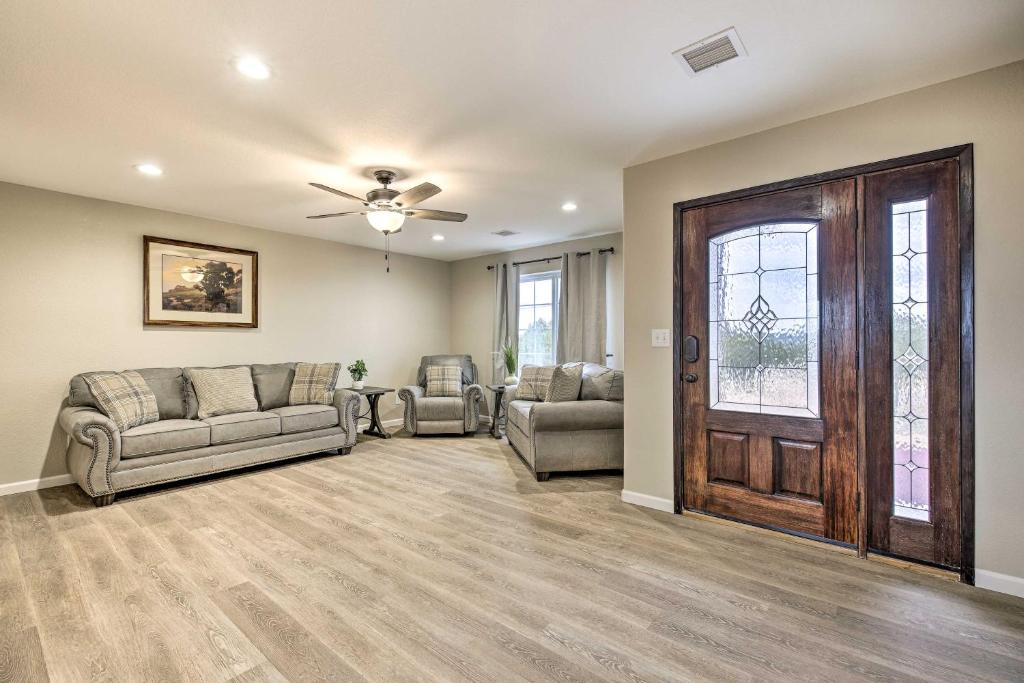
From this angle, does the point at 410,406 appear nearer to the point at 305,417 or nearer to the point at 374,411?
the point at 374,411

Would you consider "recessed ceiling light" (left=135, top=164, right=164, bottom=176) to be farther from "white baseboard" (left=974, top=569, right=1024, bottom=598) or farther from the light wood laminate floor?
"white baseboard" (left=974, top=569, right=1024, bottom=598)

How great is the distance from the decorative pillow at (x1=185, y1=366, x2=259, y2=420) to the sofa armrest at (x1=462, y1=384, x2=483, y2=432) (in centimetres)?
229

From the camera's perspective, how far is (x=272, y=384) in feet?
16.7

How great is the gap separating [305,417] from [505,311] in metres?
2.99

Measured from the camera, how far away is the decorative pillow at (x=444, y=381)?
6230 mm

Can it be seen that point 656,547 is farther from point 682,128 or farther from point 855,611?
point 682,128

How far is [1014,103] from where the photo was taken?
2250mm

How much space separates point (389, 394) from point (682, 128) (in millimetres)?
5019

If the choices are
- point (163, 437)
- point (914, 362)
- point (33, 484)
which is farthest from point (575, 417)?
point (33, 484)

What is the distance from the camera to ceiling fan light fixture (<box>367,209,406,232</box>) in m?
3.61

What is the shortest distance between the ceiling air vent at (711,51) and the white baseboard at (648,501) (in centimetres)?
265

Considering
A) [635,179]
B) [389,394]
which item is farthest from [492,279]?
[635,179]

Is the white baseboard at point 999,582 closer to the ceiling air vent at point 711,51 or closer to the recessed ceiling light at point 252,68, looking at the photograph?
the ceiling air vent at point 711,51

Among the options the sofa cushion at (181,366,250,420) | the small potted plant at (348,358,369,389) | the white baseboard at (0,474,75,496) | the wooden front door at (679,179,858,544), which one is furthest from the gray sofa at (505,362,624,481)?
the white baseboard at (0,474,75,496)
